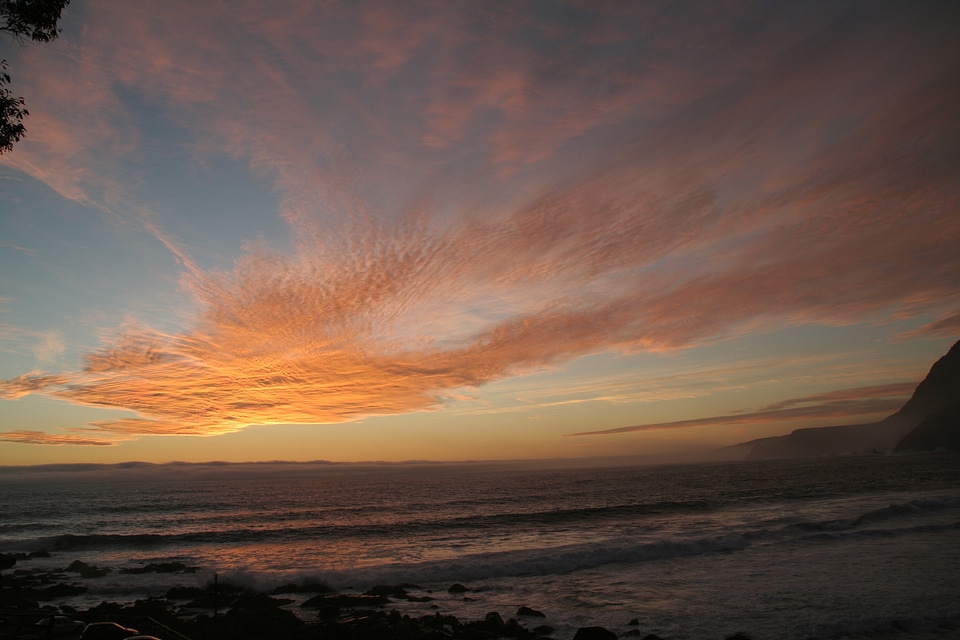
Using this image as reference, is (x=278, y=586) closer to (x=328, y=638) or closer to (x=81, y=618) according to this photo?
(x=81, y=618)

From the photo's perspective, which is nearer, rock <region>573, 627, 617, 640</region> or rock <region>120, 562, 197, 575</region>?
rock <region>573, 627, 617, 640</region>

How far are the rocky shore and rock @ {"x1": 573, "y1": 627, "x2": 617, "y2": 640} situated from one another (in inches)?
1.4

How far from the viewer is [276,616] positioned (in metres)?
19.8

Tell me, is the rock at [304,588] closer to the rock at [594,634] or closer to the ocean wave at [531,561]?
the ocean wave at [531,561]

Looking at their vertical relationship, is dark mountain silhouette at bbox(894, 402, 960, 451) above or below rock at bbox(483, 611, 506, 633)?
below

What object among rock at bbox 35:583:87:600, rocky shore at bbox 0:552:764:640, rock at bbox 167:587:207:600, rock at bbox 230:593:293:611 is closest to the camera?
rocky shore at bbox 0:552:764:640

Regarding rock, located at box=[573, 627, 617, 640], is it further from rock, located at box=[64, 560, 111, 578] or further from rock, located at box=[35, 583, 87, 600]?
rock, located at box=[64, 560, 111, 578]

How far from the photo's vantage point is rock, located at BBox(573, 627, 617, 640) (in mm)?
16578

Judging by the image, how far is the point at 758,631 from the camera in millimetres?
16828

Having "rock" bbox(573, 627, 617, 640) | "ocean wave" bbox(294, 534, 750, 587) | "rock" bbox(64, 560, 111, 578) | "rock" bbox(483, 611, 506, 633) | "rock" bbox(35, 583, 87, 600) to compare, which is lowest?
"ocean wave" bbox(294, 534, 750, 587)

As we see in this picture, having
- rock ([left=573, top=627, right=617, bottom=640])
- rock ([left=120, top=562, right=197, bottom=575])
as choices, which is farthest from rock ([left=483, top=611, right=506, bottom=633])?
rock ([left=120, top=562, right=197, bottom=575])

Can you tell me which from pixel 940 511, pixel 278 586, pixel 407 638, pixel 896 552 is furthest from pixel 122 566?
pixel 940 511

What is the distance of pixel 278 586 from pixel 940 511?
53.5 metres

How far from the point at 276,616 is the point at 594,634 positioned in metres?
13.2
